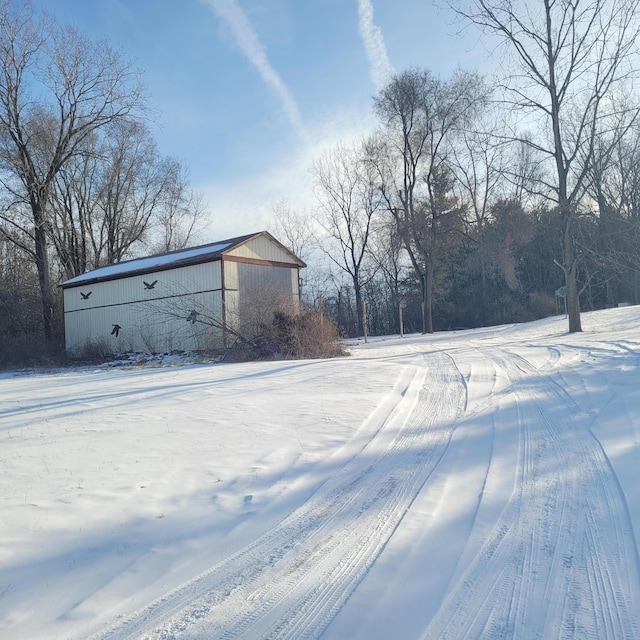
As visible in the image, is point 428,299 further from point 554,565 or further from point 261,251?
point 554,565

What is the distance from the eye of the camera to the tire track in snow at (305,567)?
8.00 ft

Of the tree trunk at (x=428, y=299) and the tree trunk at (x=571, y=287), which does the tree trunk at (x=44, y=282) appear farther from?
the tree trunk at (x=571, y=287)

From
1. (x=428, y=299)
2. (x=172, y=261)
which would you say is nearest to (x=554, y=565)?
(x=172, y=261)

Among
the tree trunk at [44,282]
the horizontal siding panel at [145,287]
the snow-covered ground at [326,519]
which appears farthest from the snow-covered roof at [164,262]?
the snow-covered ground at [326,519]

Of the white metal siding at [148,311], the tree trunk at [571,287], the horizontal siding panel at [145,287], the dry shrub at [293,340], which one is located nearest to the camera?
the dry shrub at [293,340]

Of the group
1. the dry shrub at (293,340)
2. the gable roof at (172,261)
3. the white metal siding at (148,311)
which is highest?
the gable roof at (172,261)

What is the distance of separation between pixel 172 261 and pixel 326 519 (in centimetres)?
2261

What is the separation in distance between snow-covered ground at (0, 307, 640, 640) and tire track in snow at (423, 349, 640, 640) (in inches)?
0.5

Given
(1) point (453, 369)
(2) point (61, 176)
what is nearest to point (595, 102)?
(1) point (453, 369)

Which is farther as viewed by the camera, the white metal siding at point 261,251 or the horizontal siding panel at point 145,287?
the white metal siding at point 261,251

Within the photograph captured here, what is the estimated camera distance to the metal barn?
20078mm

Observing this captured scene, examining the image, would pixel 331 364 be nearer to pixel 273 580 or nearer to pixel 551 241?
pixel 273 580

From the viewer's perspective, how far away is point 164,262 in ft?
82.5

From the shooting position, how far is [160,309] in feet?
79.9
